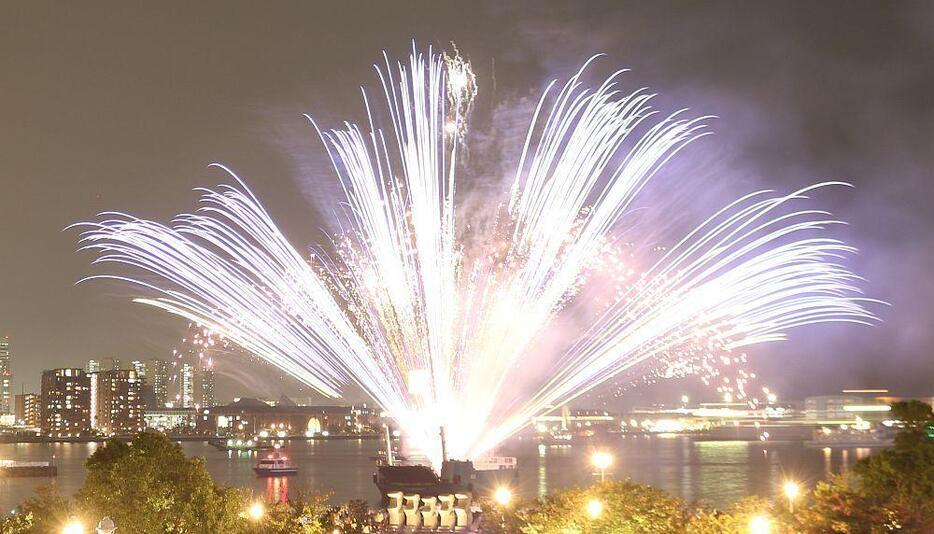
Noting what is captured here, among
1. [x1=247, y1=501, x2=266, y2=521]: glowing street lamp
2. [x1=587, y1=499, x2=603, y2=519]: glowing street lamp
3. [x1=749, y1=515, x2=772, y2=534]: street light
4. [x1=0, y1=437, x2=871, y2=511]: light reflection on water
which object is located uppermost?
[x1=749, y1=515, x2=772, y2=534]: street light

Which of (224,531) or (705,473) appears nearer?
(224,531)

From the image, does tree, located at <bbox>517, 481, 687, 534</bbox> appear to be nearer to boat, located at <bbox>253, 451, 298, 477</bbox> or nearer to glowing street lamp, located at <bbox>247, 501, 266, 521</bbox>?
glowing street lamp, located at <bbox>247, 501, 266, 521</bbox>

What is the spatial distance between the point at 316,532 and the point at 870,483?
9.02 m

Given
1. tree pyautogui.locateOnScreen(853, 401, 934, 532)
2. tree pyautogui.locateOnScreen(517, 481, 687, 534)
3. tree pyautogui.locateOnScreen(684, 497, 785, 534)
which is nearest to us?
tree pyautogui.locateOnScreen(853, 401, 934, 532)

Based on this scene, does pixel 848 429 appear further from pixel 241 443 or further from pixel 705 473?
pixel 241 443

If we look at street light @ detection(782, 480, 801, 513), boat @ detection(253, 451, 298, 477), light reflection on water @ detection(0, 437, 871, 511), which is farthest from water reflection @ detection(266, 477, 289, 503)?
street light @ detection(782, 480, 801, 513)

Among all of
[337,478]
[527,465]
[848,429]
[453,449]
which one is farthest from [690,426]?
[453,449]

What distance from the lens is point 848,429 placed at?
437ft

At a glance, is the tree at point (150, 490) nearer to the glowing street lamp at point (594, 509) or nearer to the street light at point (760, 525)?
the glowing street lamp at point (594, 509)

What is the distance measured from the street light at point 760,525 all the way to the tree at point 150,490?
24.6 feet

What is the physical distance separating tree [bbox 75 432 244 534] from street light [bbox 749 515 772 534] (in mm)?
7493

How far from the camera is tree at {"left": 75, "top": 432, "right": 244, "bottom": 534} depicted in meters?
13.3

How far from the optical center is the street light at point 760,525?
42.0 ft

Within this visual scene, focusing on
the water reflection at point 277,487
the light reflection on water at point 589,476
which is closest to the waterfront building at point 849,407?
the light reflection on water at point 589,476
